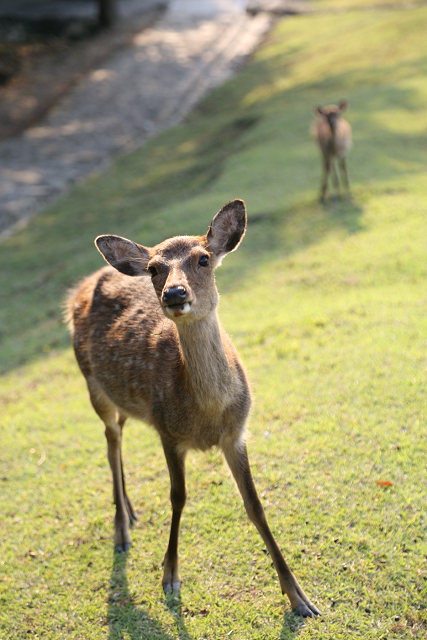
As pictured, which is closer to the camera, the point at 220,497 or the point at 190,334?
the point at 190,334

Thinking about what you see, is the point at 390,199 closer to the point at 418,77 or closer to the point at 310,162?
the point at 310,162

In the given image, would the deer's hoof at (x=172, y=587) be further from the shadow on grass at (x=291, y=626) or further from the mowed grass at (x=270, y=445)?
the shadow on grass at (x=291, y=626)

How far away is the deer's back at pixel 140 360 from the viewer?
Answer: 3367mm

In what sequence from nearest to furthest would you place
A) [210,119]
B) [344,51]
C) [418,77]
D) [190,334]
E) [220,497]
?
[190,334] → [220,497] → [418,77] → [210,119] → [344,51]

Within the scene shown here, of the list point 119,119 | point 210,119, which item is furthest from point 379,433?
point 119,119

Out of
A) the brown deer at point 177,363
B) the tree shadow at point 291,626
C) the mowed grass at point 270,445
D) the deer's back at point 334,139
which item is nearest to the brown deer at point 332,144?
the deer's back at point 334,139

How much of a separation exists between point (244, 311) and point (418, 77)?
11.5 meters

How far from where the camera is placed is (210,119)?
57.1 ft

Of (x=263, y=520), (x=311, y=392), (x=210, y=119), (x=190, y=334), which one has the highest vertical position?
(x=190, y=334)

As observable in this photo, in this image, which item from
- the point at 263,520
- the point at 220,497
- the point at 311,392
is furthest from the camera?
the point at 311,392

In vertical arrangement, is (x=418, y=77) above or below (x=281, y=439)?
below

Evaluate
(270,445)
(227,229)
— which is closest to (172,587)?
(270,445)

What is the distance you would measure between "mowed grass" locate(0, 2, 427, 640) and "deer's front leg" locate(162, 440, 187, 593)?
100mm

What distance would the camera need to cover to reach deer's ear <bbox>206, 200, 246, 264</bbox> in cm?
332
